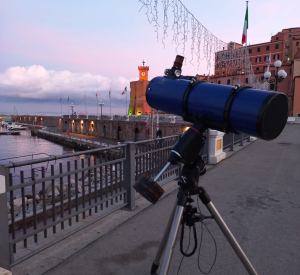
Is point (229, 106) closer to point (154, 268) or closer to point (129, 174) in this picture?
point (154, 268)

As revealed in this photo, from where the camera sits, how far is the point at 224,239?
3.33 meters

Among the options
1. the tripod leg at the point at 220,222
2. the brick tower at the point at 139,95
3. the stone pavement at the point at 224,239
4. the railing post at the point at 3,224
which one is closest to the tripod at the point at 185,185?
the tripod leg at the point at 220,222

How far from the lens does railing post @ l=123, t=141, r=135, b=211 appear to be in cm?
423

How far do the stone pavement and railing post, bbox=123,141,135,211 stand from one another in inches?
8.0

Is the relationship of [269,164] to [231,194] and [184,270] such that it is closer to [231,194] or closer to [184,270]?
[231,194]

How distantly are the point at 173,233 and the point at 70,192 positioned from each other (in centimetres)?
198

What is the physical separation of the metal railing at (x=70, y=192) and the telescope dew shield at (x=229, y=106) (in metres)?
1.64

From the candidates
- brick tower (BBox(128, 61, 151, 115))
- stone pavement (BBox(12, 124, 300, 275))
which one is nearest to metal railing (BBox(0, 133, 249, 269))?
stone pavement (BBox(12, 124, 300, 275))

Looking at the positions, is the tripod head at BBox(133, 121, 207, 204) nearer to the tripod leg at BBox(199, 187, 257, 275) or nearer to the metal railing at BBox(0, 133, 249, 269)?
the tripod leg at BBox(199, 187, 257, 275)

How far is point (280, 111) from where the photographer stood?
6.11ft

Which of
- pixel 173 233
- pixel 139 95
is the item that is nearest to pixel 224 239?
pixel 173 233

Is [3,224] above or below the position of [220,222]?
below

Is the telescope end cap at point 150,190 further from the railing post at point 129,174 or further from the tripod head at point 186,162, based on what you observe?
the railing post at point 129,174

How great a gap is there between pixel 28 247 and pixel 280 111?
315cm
